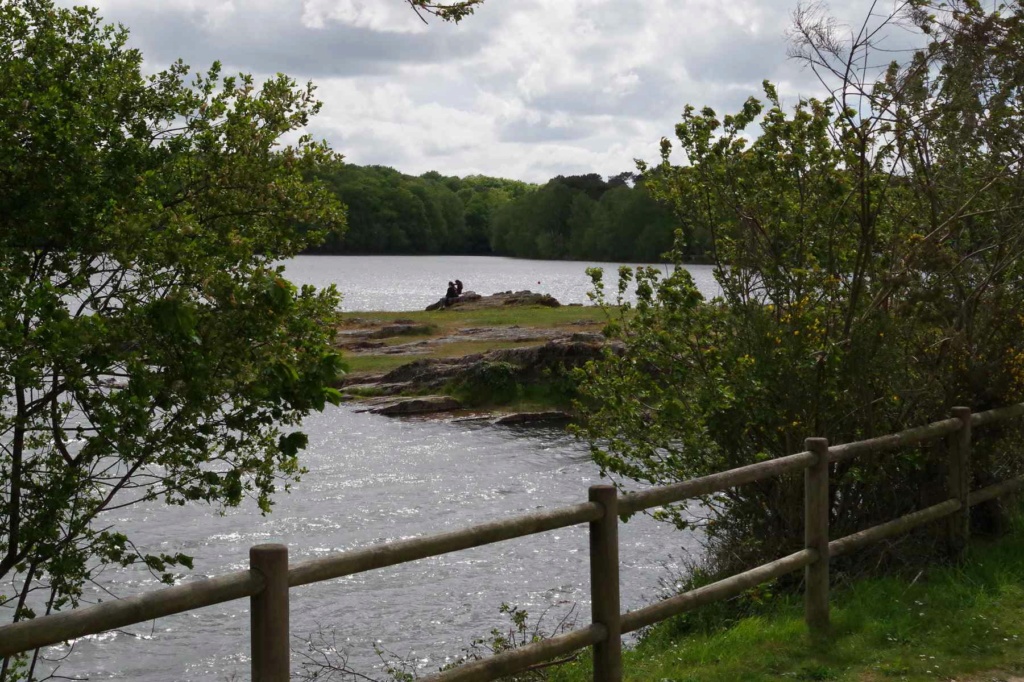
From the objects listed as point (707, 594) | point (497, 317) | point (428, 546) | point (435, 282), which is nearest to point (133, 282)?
point (428, 546)

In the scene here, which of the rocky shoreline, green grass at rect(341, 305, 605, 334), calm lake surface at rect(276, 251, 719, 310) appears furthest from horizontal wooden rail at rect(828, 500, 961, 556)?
calm lake surface at rect(276, 251, 719, 310)

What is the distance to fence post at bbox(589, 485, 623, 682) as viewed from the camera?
629cm

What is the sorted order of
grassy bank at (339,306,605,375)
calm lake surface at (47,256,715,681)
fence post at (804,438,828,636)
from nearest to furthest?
fence post at (804,438,828,636) → calm lake surface at (47,256,715,681) → grassy bank at (339,306,605,375)

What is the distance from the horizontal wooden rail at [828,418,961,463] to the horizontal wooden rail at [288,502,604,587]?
8.81ft

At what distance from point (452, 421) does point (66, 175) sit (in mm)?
27830

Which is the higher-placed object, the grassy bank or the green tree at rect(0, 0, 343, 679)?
the green tree at rect(0, 0, 343, 679)

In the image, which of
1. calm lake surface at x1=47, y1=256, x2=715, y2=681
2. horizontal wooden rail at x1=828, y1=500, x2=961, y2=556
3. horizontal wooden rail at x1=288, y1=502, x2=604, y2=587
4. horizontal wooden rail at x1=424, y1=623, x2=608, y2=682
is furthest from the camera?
calm lake surface at x1=47, y1=256, x2=715, y2=681

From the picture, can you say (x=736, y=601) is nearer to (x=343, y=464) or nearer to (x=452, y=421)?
(x=343, y=464)

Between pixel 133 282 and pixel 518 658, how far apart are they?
10.2 feet

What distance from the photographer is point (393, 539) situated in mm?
17719

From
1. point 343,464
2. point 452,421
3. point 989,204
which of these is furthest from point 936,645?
point 452,421

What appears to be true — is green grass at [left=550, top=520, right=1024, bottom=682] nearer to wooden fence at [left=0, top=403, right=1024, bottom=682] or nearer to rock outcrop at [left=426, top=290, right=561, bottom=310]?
wooden fence at [left=0, top=403, right=1024, bottom=682]

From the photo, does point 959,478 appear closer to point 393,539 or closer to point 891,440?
point 891,440

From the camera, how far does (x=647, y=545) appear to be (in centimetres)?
1883
